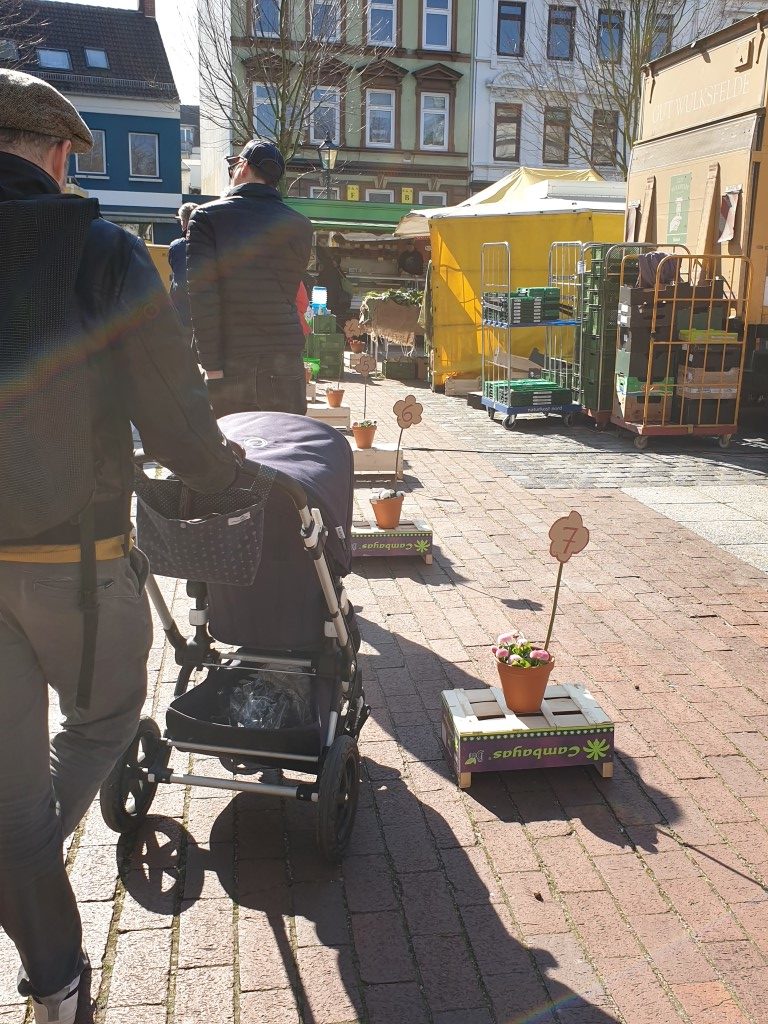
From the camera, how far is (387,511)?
6508 millimetres

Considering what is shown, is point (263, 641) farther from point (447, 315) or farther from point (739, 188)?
point (447, 315)

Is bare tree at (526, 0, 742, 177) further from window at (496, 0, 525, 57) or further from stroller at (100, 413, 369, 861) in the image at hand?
stroller at (100, 413, 369, 861)

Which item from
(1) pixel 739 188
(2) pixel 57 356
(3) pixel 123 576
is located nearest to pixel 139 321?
(2) pixel 57 356

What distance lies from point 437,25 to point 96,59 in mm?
12793

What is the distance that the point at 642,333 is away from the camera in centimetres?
1086

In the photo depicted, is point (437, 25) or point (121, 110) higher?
point (437, 25)

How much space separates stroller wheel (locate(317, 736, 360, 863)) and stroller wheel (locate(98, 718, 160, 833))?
0.62 meters

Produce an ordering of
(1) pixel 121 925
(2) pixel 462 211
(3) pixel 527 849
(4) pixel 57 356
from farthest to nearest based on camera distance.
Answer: (2) pixel 462 211 < (3) pixel 527 849 < (1) pixel 121 925 < (4) pixel 57 356

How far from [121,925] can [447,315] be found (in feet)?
42.7

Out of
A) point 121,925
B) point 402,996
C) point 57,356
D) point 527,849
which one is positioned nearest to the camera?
point 57,356

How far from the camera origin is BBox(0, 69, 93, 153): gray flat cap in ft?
6.95

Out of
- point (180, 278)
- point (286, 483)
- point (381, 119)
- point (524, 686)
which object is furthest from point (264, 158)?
point (381, 119)

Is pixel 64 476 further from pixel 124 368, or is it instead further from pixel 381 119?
pixel 381 119

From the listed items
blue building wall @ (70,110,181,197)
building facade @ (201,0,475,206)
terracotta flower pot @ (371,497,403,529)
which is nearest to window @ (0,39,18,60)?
Result: blue building wall @ (70,110,181,197)
